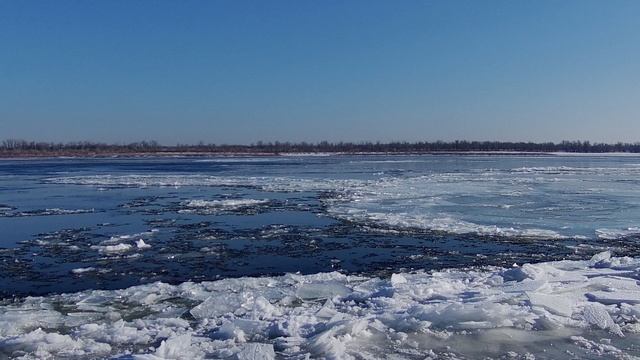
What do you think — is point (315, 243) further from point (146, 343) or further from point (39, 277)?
point (146, 343)

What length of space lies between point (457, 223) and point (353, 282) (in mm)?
5410

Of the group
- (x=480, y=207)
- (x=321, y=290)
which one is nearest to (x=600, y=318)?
(x=321, y=290)

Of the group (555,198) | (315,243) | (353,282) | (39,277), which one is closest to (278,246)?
(315,243)

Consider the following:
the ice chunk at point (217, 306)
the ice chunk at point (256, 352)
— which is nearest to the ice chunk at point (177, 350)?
the ice chunk at point (256, 352)

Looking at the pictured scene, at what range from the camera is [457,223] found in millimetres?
11914

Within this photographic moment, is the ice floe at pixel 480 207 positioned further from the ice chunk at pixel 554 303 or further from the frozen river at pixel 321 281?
the ice chunk at pixel 554 303

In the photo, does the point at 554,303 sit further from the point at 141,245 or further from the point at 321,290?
the point at 141,245

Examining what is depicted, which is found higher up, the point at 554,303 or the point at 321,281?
the point at 554,303

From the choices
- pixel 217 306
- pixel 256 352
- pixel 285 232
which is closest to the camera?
pixel 256 352

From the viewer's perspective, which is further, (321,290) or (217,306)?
(321,290)

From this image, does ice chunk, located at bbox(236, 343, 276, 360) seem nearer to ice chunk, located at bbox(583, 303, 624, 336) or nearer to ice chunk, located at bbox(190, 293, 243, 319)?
ice chunk, located at bbox(190, 293, 243, 319)

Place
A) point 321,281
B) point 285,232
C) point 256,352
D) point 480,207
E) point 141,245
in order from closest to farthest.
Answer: point 256,352
point 321,281
point 141,245
point 285,232
point 480,207

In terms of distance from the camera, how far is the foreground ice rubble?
187 inches

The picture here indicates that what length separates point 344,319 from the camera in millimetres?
5293
